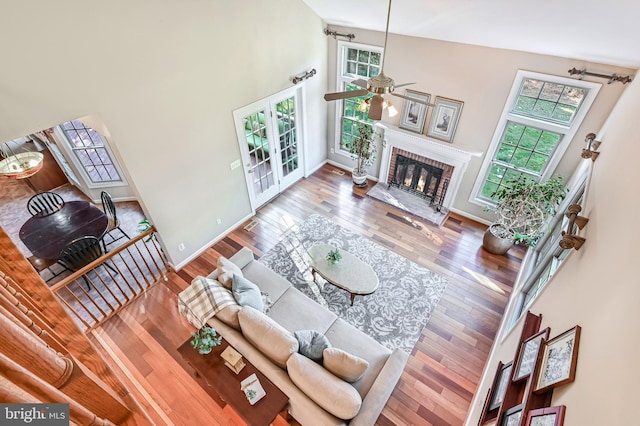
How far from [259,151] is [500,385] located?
15.9 feet

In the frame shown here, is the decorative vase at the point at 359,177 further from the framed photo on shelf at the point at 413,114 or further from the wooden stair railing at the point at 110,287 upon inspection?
the wooden stair railing at the point at 110,287

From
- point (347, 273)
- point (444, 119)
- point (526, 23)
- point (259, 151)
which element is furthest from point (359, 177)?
point (526, 23)

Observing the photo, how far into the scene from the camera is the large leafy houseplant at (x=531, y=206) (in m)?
4.23

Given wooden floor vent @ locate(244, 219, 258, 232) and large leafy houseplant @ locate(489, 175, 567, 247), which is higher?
large leafy houseplant @ locate(489, 175, 567, 247)

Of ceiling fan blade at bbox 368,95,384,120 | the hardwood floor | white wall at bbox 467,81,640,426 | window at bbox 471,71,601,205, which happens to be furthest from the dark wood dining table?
window at bbox 471,71,601,205

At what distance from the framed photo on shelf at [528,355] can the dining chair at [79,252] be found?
4.80m

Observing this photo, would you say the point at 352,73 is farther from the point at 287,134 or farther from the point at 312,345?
the point at 312,345

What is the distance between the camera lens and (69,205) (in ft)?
15.7

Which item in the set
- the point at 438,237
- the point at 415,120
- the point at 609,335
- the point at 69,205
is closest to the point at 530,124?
the point at 415,120

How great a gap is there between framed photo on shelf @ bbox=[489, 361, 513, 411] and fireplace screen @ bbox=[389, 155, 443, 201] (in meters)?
3.88

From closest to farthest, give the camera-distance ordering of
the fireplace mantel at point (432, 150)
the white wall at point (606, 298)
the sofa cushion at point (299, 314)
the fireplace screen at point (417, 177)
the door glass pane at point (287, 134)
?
the white wall at point (606, 298), the sofa cushion at point (299, 314), the fireplace mantel at point (432, 150), the door glass pane at point (287, 134), the fireplace screen at point (417, 177)

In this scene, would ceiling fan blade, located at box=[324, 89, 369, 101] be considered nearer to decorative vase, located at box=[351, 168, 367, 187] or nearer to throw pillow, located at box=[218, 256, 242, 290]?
throw pillow, located at box=[218, 256, 242, 290]

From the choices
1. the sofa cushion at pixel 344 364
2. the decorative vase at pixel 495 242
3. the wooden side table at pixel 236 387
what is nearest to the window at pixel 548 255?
the decorative vase at pixel 495 242

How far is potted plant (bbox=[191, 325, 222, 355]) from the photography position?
3.01m
